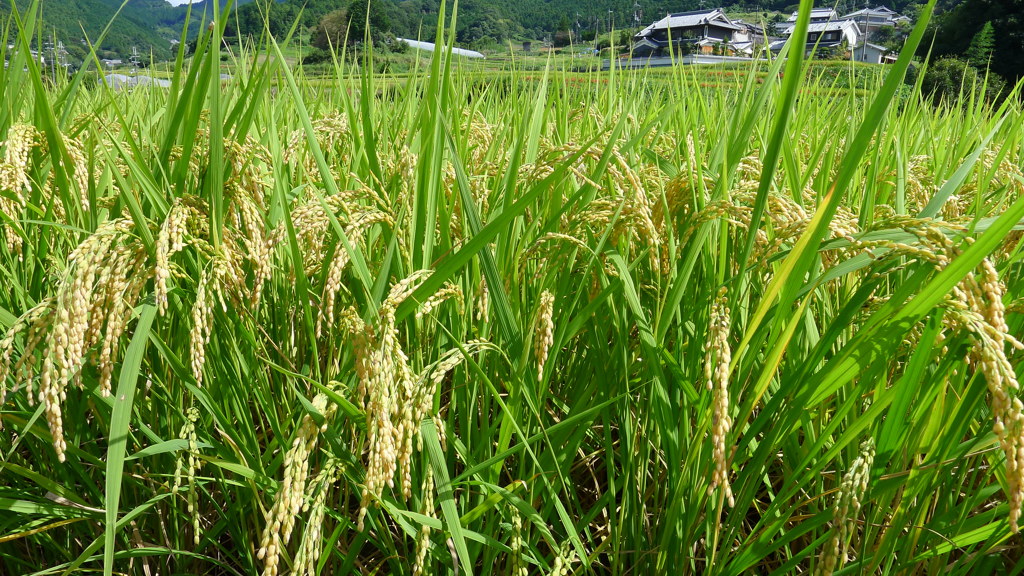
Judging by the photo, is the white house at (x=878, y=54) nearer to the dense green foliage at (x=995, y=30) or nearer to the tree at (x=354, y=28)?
the tree at (x=354, y=28)

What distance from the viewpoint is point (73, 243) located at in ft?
4.95

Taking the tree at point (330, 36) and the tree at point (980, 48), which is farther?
the tree at point (980, 48)

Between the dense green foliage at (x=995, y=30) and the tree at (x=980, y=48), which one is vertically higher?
the dense green foliage at (x=995, y=30)

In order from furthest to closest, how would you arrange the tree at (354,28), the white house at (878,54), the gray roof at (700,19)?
the gray roof at (700,19) < the white house at (878,54) < the tree at (354,28)

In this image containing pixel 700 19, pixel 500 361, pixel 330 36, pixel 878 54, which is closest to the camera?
pixel 500 361

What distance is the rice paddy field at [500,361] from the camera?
962mm

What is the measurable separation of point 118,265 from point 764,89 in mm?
1241

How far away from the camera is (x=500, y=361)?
1.35 m

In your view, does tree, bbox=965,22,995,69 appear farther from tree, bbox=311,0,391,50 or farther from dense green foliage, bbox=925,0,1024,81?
tree, bbox=311,0,391,50

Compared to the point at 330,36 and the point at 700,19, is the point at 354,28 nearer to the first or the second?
the point at 330,36

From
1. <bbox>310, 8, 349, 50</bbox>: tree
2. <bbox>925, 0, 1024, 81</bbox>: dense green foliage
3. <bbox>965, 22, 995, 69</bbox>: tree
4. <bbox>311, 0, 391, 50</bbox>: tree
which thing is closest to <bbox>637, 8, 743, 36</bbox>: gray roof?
<bbox>925, 0, 1024, 81</bbox>: dense green foliage

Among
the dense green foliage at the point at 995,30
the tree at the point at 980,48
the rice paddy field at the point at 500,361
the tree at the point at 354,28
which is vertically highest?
the dense green foliage at the point at 995,30

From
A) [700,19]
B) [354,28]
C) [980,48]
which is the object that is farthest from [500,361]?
[700,19]

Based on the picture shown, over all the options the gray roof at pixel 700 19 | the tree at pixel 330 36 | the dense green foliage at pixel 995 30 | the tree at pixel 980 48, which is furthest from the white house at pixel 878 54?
the gray roof at pixel 700 19
